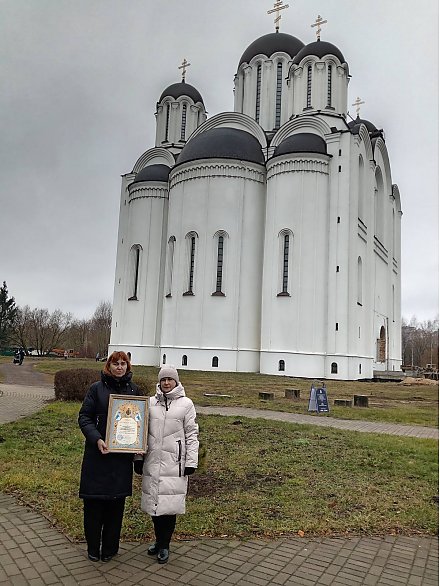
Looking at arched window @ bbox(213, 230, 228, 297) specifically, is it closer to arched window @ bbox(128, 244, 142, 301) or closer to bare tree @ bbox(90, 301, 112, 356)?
arched window @ bbox(128, 244, 142, 301)

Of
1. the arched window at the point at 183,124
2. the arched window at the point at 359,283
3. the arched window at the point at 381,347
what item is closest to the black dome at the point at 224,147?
Result: the arched window at the point at 359,283

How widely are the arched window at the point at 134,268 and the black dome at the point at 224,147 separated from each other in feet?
24.9

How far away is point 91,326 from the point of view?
103000 millimetres

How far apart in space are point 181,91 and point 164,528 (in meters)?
46.1

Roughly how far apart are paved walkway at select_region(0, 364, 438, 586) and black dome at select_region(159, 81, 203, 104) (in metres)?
45.2

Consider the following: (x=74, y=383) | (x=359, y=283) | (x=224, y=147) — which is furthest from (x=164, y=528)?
(x=224, y=147)

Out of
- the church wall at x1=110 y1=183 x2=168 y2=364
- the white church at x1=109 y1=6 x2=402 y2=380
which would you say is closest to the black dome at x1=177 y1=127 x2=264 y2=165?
the white church at x1=109 y1=6 x2=402 y2=380

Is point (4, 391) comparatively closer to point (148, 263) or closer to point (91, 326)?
point (148, 263)

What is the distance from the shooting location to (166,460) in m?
4.39

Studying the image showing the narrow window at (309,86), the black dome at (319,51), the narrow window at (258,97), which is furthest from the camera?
the narrow window at (258,97)

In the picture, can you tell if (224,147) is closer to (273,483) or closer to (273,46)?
(273,46)

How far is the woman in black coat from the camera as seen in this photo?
14.1 ft

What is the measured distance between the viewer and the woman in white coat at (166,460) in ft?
14.3

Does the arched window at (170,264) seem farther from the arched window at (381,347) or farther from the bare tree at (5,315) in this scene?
the bare tree at (5,315)
